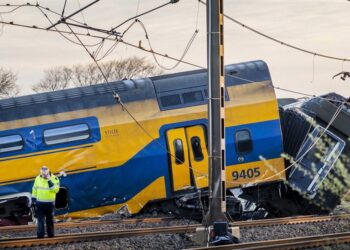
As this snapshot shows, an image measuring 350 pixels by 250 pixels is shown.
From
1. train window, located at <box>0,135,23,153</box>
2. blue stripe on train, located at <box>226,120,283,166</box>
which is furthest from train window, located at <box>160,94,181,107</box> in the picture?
train window, located at <box>0,135,23,153</box>

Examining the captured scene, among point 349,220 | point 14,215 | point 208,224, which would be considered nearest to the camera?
point 208,224

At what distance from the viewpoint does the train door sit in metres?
18.4

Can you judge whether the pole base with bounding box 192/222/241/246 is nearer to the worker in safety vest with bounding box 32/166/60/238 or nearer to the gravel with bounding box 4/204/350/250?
the gravel with bounding box 4/204/350/250

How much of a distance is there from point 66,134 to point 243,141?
460 cm

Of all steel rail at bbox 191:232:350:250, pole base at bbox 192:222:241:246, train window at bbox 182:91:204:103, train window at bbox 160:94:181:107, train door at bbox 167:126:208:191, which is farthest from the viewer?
train window at bbox 182:91:204:103

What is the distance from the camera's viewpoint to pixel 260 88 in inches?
742

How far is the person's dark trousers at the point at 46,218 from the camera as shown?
14859mm

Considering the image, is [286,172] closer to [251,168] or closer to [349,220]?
[251,168]

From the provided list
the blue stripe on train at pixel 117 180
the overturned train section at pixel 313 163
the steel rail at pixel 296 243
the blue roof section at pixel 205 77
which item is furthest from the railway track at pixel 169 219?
the blue roof section at pixel 205 77

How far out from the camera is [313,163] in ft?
61.7

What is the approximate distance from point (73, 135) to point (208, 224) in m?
5.80

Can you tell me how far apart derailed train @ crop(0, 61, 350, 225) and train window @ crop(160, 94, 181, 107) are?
1.0 inches

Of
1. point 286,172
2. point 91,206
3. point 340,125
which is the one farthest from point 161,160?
point 340,125

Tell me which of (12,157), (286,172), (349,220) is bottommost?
(349,220)
